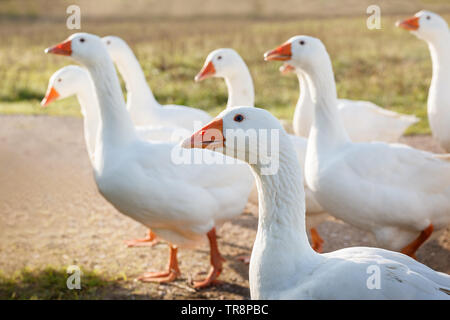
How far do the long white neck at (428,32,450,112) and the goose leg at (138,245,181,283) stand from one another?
123 inches

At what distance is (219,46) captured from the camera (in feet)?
48.3

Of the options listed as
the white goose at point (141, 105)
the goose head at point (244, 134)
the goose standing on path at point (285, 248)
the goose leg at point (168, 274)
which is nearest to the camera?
the goose standing on path at point (285, 248)

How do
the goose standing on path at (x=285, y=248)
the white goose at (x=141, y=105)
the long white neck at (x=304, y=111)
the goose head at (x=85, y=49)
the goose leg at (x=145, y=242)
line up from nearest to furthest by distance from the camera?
the goose standing on path at (x=285, y=248) → the goose head at (x=85, y=49) → the goose leg at (x=145, y=242) → the long white neck at (x=304, y=111) → the white goose at (x=141, y=105)

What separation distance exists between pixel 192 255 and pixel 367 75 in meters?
8.89

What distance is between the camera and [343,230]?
5180 mm

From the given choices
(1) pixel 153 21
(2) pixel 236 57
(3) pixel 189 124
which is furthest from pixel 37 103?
(1) pixel 153 21

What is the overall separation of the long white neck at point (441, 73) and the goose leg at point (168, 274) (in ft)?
10.3

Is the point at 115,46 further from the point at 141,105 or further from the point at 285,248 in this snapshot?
the point at 285,248

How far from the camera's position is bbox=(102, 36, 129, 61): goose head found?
227 inches

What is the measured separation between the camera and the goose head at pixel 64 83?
5.15 meters

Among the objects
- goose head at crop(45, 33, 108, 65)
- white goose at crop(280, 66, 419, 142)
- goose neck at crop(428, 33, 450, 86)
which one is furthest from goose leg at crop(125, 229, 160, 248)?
goose neck at crop(428, 33, 450, 86)

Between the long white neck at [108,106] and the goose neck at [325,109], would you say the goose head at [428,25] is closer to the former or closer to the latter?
the goose neck at [325,109]

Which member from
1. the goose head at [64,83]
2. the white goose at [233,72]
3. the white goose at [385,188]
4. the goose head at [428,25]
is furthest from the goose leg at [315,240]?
the goose head at [64,83]
